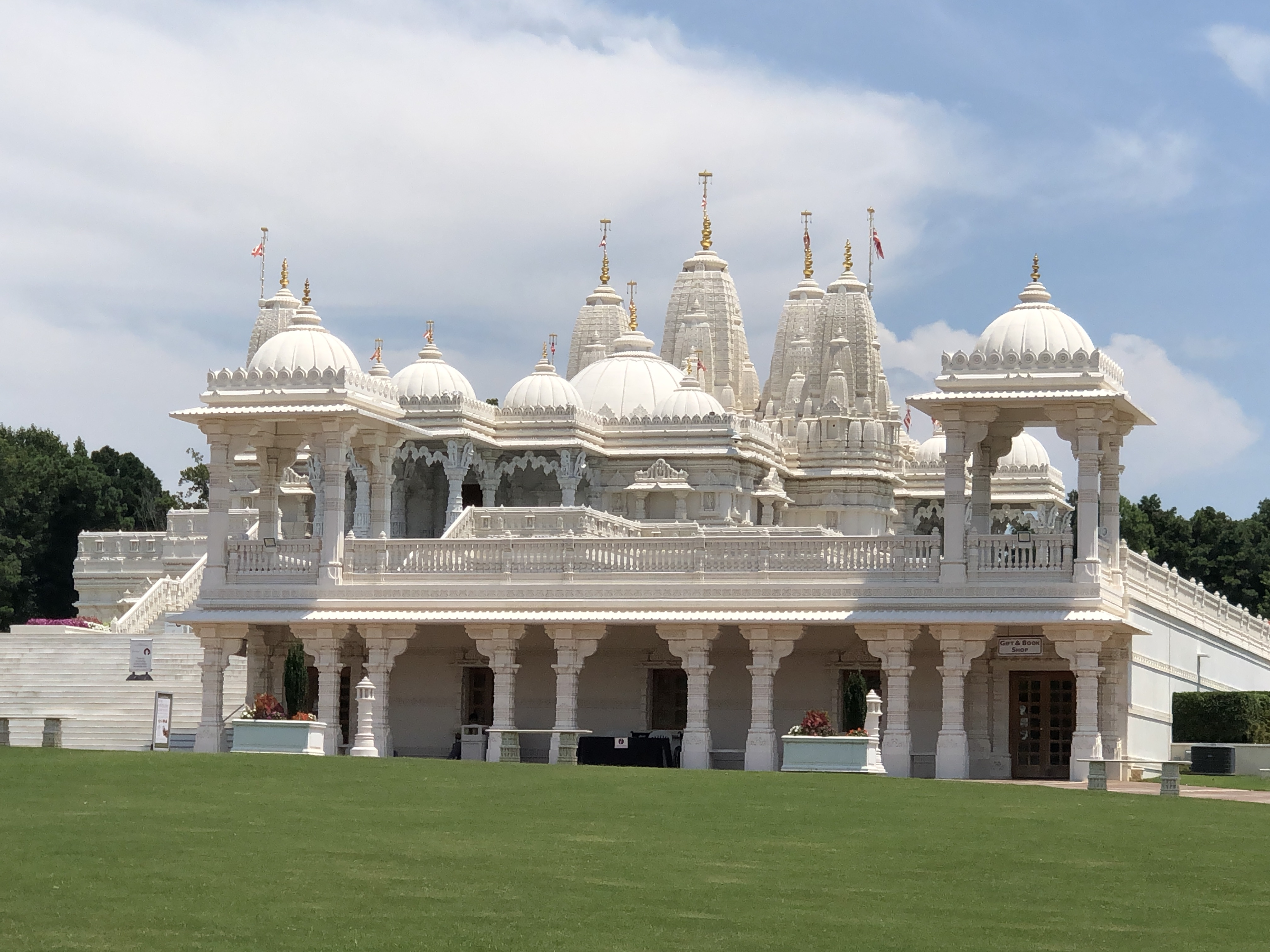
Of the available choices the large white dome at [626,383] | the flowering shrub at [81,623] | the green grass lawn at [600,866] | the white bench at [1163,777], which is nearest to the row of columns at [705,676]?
the white bench at [1163,777]

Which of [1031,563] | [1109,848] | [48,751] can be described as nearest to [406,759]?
[48,751]

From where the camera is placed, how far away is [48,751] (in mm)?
32531

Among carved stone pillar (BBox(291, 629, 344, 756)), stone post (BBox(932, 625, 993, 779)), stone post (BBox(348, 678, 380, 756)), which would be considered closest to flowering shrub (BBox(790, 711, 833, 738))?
stone post (BBox(932, 625, 993, 779))

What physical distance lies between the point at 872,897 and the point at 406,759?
15.8 metres

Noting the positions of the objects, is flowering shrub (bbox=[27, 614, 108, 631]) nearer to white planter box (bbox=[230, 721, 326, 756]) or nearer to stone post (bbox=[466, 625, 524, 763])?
stone post (bbox=[466, 625, 524, 763])

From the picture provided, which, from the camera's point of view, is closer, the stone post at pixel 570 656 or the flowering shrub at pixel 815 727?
the flowering shrub at pixel 815 727

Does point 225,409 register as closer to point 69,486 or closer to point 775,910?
point 775,910

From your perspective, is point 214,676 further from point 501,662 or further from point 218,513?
point 501,662

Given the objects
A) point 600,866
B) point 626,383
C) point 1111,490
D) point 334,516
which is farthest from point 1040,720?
point 626,383

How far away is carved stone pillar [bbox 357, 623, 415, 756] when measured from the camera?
40.5 m

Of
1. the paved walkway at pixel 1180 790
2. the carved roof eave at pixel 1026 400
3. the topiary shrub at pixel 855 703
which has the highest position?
the carved roof eave at pixel 1026 400

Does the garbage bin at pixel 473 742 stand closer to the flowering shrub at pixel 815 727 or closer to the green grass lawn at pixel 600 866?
the flowering shrub at pixel 815 727

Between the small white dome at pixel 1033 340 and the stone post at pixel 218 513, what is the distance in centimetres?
1400

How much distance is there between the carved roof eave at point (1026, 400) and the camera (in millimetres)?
37031
